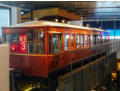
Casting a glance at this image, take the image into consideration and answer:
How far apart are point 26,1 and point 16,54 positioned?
317cm

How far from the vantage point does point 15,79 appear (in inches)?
254

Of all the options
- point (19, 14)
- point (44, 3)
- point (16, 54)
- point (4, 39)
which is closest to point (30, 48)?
point (16, 54)

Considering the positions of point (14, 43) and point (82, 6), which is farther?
point (82, 6)

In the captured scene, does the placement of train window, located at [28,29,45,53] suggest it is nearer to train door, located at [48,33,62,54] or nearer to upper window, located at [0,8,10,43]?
train door, located at [48,33,62,54]

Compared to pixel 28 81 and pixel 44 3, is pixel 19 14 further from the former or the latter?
pixel 28 81

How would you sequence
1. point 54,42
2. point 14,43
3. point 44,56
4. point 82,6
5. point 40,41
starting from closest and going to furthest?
point 44,56
point 40,41
point 54,42
point 14,43
point 82,6

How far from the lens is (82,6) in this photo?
11.1 m

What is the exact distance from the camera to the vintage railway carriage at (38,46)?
19.4ft

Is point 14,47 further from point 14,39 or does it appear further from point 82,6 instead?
point 82,6

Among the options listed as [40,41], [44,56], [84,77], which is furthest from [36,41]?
[84,77]

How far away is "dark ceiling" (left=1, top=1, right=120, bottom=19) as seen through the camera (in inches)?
355

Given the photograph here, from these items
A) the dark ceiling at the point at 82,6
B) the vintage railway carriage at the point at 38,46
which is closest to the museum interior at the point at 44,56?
the vintage railway carriage at the point at 38,46

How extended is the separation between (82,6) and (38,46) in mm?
5990

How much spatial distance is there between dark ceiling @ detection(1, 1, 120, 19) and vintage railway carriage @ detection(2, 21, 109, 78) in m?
2.63
